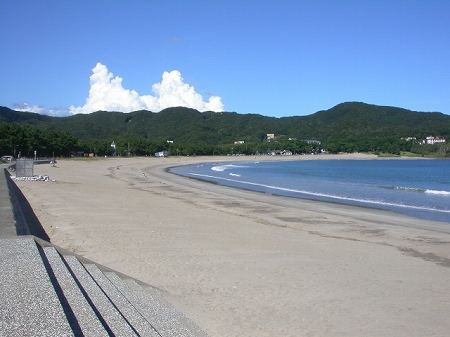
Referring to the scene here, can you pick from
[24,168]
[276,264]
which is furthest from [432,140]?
[276,264]

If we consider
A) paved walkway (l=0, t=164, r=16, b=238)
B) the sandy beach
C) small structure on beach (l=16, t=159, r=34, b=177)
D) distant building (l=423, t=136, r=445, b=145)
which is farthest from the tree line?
the sandy beach

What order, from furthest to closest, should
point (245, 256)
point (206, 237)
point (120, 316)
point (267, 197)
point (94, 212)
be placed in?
point (267, 197), point (94, 212), point (206, 237), point (245, 256), point (120, 316)

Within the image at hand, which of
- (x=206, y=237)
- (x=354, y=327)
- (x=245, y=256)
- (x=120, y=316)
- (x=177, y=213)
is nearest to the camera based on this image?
(x=120, y=316)

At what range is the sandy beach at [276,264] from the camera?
5.79 metres

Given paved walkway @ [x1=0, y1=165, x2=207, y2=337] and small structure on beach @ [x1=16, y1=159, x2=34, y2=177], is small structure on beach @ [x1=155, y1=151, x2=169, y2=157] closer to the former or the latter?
small structure on beach @ [x1=16, y1=159, x2=34, y2=177]

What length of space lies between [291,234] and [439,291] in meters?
5.40

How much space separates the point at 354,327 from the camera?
5.57 meters

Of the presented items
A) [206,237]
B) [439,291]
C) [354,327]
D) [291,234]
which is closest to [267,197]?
[291,234]

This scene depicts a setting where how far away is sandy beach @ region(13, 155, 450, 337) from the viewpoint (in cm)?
579

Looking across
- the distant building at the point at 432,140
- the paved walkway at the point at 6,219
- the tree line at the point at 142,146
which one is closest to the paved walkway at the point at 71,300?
the paved walkway at the point at 6,219

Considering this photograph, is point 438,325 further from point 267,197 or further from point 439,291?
point 267,197

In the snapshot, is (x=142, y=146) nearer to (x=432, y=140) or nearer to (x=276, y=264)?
(x=276, y=264)

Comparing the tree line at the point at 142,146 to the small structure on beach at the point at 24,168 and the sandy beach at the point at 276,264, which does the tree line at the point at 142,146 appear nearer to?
the small structure on beach at the point at 24,168

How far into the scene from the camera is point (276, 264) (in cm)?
849
